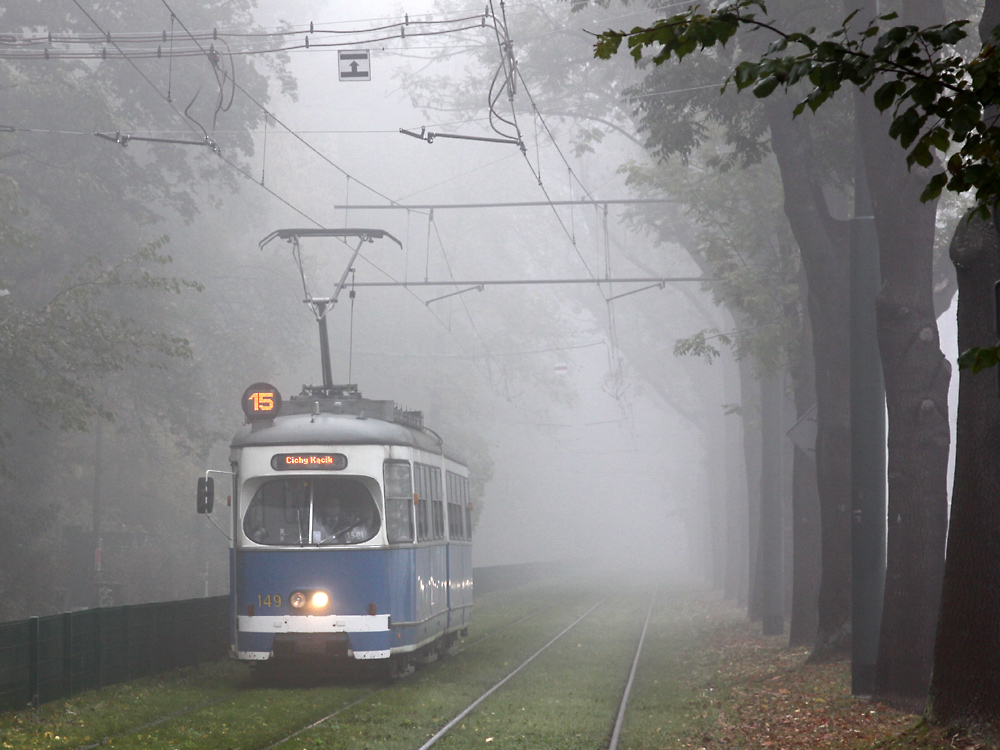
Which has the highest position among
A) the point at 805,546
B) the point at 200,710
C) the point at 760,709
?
the point at 805,546

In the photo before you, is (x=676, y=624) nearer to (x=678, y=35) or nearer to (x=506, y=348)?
(x=678, y=35)

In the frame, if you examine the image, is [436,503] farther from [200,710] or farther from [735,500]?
[735,500]

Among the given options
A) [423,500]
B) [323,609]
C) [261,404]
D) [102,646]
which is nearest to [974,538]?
[323,609]

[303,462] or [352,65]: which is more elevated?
[352,65]

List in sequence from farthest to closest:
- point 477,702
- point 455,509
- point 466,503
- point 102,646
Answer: point 466,503
point 455,509
point 102,646
point 477,702

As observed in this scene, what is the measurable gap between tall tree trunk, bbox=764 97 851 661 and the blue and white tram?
5107 millimetres

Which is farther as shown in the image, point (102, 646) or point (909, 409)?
point (102, 646)

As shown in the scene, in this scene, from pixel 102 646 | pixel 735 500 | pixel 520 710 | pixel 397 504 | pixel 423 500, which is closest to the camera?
pixel 520 710

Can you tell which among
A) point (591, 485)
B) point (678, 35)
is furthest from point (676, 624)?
point (591, 485)

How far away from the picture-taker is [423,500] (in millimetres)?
17938

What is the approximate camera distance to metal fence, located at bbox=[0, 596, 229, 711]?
42.5ft

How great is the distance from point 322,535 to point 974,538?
8.25 metres

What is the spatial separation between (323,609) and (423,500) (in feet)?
8.55

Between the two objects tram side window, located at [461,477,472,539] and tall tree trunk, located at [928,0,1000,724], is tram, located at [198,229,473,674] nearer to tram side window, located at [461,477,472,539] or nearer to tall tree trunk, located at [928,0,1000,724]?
tram side window, located at [461,477,472,539]
